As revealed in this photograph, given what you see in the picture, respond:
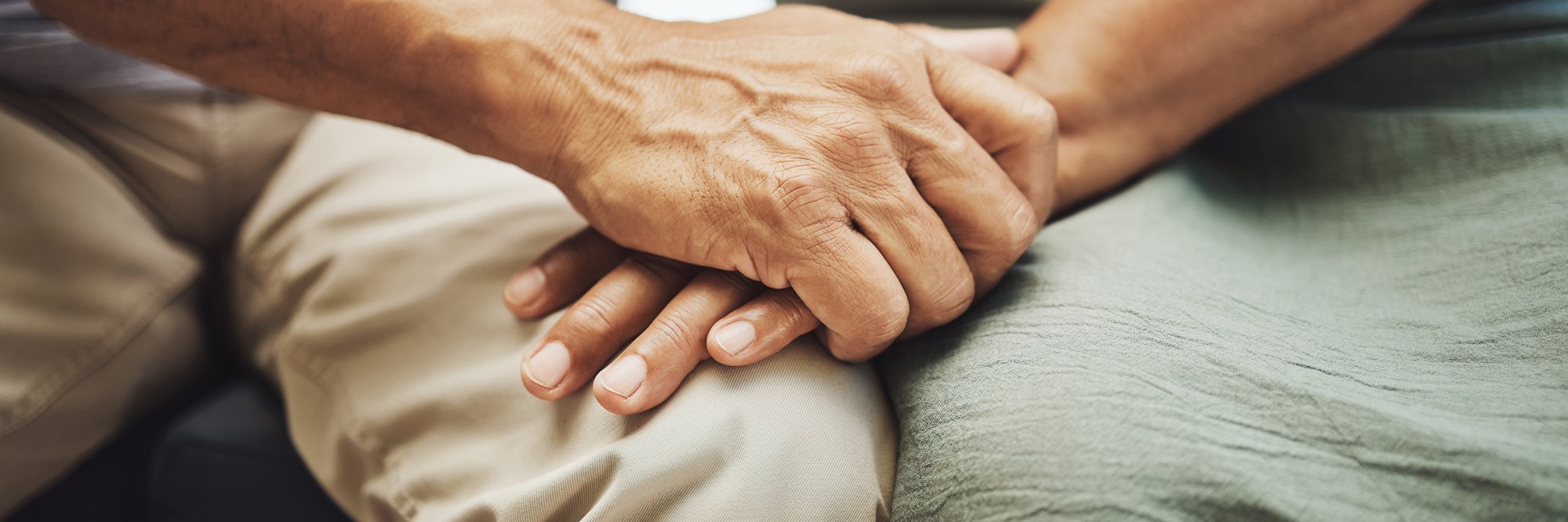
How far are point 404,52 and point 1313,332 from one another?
667 millimetres

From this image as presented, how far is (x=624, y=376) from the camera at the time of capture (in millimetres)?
509

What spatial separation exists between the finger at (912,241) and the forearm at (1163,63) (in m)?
0.22

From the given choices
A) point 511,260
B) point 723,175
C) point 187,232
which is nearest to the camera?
point 723,175

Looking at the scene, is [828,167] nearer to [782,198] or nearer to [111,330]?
[782,198]

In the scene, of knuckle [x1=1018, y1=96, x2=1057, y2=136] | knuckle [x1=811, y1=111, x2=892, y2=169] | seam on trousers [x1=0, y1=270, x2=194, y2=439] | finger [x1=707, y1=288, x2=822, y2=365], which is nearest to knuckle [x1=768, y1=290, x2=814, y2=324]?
finger [x1=707, y1=288, x2=822, y2=365]

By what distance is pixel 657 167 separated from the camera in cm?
56

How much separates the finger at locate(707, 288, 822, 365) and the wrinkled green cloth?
0.28 ft

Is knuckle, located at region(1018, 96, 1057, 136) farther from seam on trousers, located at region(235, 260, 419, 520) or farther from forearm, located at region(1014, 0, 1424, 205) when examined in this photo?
seam on trousers, located at region(235, 260, 419, 520)

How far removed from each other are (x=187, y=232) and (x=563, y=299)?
1.42 ft

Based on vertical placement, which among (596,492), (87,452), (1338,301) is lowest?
(87,452)

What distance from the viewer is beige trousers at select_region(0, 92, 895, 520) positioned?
0.50 meters

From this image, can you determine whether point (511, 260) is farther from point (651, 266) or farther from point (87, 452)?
point (87, 452)

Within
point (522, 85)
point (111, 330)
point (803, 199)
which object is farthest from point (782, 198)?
point (111, 330)

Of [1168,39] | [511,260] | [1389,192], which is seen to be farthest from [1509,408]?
[511,260]
